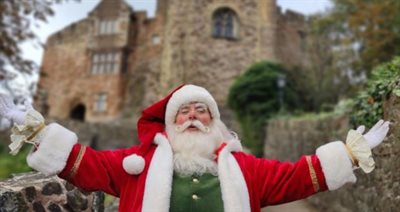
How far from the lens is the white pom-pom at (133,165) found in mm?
3320

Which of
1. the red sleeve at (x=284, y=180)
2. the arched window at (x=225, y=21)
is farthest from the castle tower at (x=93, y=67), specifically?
the red sleeve at (x=284, y=180)

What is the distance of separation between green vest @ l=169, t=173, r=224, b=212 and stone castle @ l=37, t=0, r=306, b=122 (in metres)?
17.5

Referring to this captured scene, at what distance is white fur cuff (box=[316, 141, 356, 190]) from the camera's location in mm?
3166

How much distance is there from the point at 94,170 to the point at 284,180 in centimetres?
147

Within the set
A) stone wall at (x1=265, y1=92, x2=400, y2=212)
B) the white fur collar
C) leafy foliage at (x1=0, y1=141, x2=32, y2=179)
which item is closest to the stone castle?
leafy foliage at (x1=0, y1=141, x2=32, y2=179)

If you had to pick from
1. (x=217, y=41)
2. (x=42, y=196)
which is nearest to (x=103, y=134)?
(x=217, y=41)

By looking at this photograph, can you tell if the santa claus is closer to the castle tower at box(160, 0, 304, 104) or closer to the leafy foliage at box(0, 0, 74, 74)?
the leafy foliage at box(0, 0, 74, 74)

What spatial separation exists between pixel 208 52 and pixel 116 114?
8.03 metres

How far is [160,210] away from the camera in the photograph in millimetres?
3107

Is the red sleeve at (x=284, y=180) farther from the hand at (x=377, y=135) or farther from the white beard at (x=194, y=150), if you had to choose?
the hand at (x=377, y=135)

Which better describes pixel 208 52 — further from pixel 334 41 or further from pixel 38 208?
pixel 38 208

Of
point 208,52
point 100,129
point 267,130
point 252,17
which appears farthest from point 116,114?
point 267,130

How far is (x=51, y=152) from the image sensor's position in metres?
A: 3.10

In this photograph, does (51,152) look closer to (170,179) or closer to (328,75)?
(170,179)
